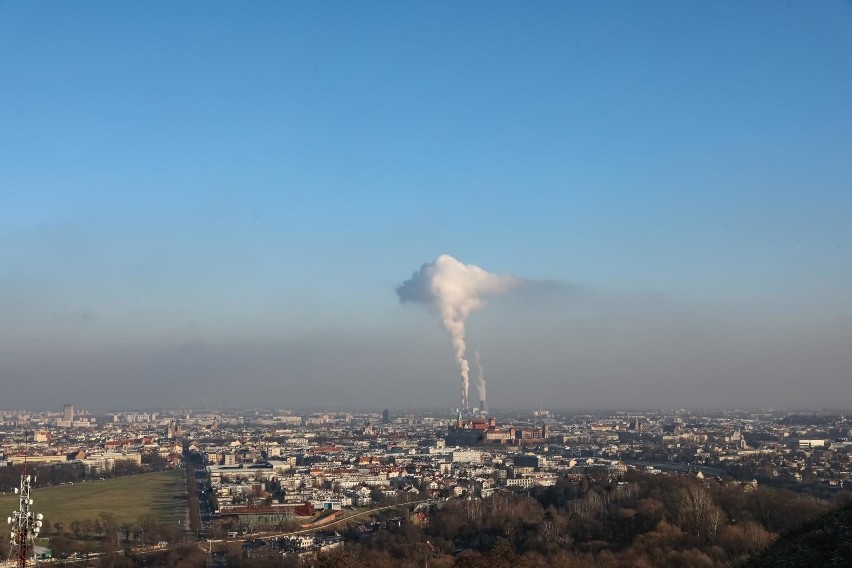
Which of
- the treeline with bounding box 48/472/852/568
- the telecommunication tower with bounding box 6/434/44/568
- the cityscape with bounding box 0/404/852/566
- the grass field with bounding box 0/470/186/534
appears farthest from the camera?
the grass field with bounding box 0/470/186/534

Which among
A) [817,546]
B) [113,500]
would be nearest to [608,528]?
[817,546]

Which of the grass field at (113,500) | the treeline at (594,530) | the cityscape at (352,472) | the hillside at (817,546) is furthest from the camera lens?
the grass field at (113,500)

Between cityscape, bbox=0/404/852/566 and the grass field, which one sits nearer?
cityscape, bbox=0/404/852/566

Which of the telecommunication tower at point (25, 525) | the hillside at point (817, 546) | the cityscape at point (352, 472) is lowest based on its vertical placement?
the cityscape at point (352, 472)

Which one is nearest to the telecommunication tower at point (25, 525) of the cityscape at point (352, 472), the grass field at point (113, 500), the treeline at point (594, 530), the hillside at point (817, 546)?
the cityscape at point (352, 472)

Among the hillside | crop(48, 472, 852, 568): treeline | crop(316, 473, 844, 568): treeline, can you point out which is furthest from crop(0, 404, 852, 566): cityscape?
the hillside

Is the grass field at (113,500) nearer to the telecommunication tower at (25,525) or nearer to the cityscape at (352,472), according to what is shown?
the cityscape at (352,472)

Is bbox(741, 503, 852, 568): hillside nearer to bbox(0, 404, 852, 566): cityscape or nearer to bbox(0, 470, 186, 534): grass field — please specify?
bbox(0, 404, 852, 566): cityscape

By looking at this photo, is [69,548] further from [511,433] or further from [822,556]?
[511,433]

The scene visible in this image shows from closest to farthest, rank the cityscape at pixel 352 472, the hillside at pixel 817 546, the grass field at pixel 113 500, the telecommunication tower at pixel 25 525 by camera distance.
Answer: the telecommunication tower at pixel 25 525
the hillside at pixel 817 546
the cityscape at pixel 352 472
the grass field at pixel 113 500
